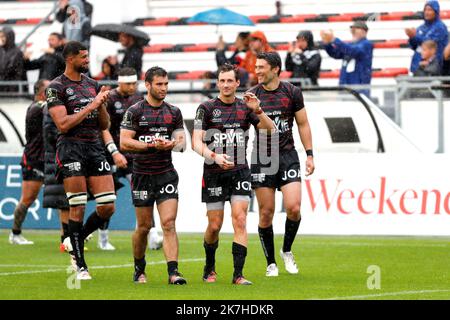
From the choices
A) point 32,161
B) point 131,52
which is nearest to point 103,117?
point 32,161

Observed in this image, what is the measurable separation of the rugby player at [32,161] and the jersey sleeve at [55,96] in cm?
472

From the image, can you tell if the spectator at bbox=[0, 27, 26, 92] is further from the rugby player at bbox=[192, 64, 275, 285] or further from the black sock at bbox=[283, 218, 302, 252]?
the rugby player at bbox=[192, 64, 275, 285]

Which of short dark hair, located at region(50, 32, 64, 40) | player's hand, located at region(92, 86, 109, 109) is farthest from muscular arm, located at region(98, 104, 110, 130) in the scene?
short dark hair, located at region(50, 32, 64, 40)

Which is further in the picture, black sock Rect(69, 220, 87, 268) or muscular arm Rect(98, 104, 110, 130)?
muscular arm Rect(98, 104, 110, 130)

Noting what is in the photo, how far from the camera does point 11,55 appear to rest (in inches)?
984

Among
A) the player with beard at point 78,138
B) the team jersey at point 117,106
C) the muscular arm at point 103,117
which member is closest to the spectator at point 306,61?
the team jersey at point 117,106

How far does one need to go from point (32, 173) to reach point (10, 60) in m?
6.60

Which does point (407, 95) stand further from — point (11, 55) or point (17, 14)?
point (17, 14)

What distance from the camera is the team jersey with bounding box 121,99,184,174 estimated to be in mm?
13031

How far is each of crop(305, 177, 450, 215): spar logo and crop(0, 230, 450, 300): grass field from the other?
0.46 metres

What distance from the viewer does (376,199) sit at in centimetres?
1938

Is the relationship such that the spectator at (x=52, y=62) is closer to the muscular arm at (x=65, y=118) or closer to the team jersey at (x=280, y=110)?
the team jersey at (x=280, y=110)

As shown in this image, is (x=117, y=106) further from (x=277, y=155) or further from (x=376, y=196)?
(x=376, y=196)
